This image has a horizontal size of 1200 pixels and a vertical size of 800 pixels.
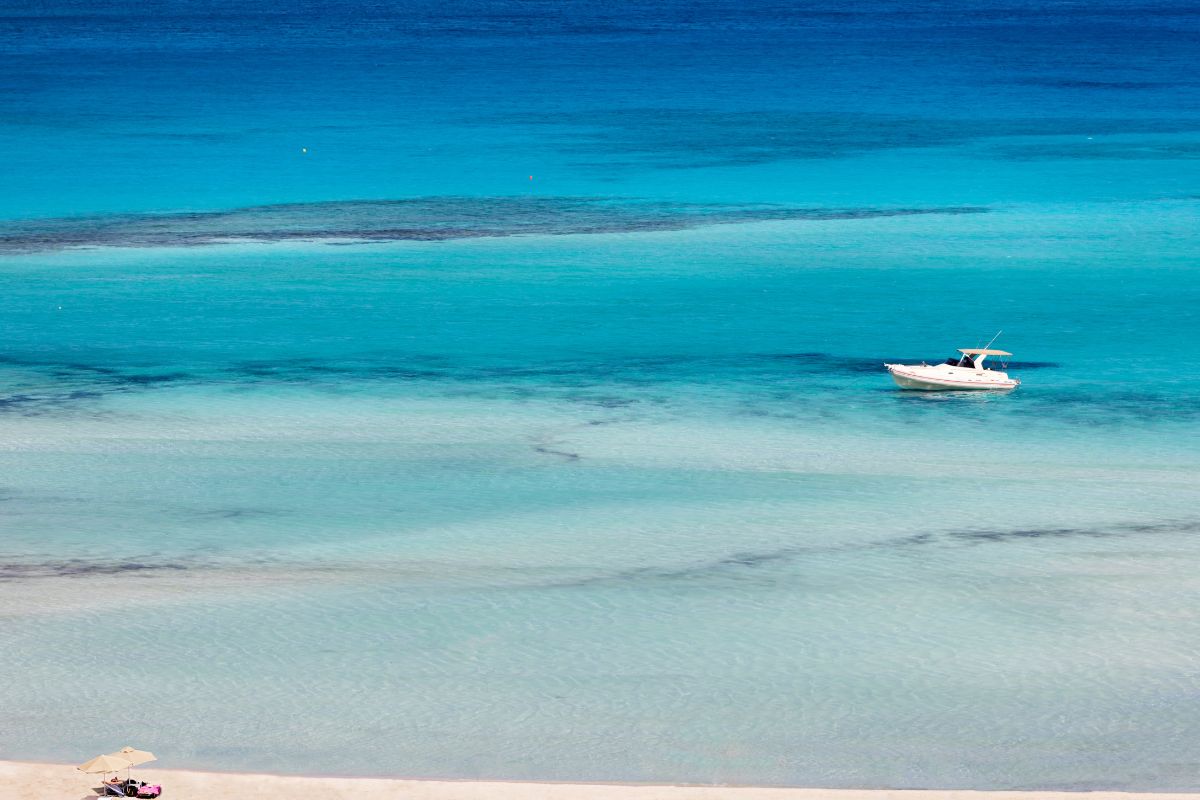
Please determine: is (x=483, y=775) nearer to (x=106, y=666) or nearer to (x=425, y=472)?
(x=106, y=666)

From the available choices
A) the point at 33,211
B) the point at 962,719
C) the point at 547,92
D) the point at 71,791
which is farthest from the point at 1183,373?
the point at 547,92

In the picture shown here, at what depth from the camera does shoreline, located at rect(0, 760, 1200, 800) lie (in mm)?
14758

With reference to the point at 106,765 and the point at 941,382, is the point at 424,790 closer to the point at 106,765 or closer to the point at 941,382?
the point at 106,765

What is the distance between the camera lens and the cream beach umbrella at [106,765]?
14.1 m

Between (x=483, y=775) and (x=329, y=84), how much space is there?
93164 mm

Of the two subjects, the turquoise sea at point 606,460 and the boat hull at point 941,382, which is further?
the boat hull at point 941,382

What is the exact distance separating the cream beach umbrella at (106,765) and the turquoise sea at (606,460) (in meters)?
1.64

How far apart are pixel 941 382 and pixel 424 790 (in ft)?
63.8

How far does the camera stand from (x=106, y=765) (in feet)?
46.4

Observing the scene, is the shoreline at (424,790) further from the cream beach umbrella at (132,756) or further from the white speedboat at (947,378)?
the white speedboat at (947,378)

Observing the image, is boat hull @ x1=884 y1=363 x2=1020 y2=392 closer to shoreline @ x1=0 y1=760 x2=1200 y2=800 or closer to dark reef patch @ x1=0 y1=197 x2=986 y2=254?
shoreline @ x1=0 y1=760 x2=1200 y2=800

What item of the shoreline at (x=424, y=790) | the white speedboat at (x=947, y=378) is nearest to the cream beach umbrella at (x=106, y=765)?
the shoreline at (x=424, y=790)

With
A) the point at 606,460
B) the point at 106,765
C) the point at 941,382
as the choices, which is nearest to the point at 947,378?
the point at 941,382

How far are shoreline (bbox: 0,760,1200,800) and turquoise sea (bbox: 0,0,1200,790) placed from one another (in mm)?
490
